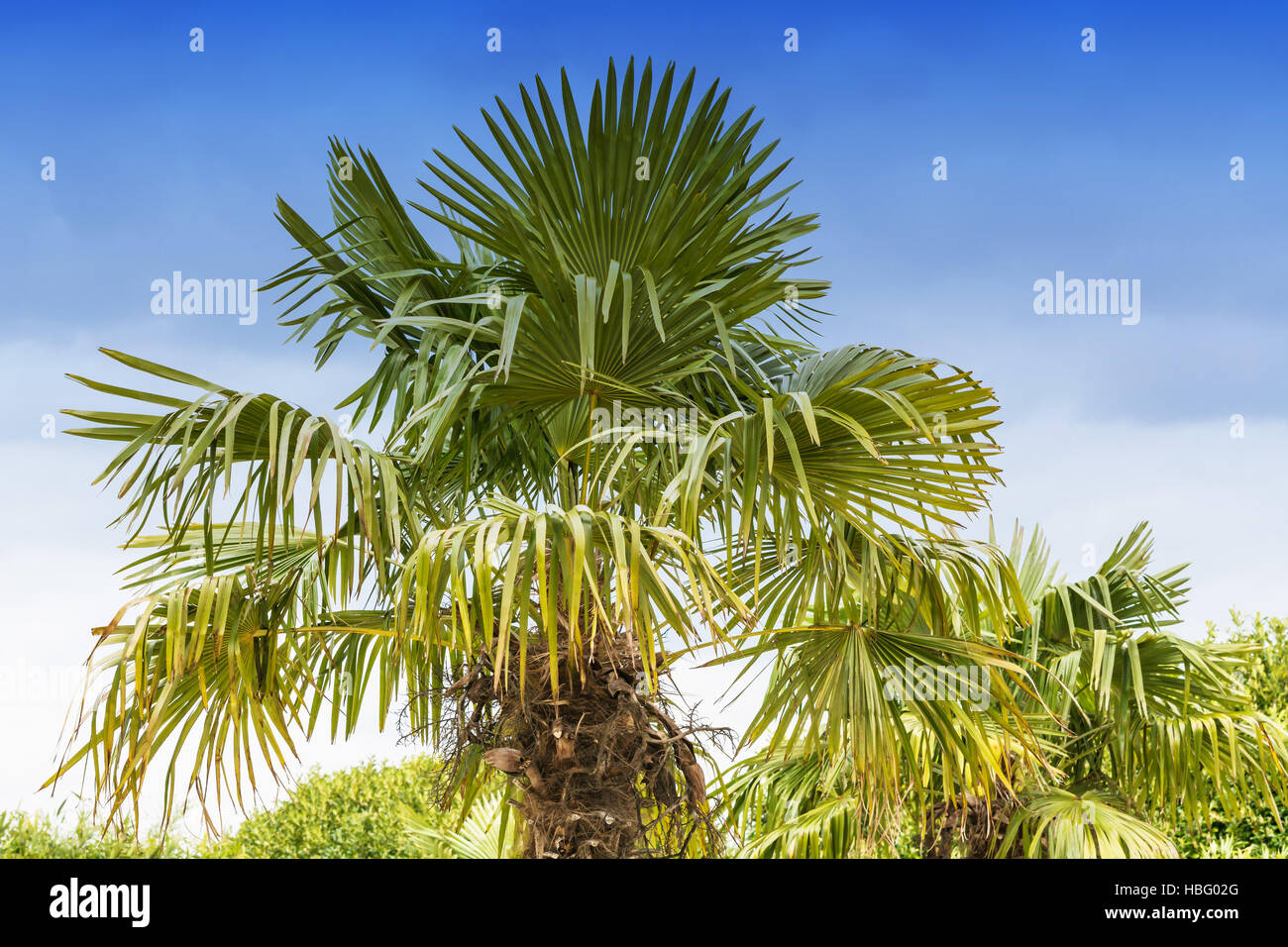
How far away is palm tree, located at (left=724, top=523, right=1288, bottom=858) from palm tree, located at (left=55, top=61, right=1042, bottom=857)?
42.9 inches

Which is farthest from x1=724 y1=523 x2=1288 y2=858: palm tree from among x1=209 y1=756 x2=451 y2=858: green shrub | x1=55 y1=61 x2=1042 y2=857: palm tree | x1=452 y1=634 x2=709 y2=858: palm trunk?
x1=209 y1=756 x2=451 y2=858: green shrub

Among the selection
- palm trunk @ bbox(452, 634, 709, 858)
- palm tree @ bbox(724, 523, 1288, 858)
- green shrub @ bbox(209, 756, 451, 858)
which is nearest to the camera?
palm trunk @ bbox(452, 634, 709, 858)

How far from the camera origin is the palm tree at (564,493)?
298cm

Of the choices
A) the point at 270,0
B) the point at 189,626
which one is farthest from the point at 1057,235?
the point at 189,626

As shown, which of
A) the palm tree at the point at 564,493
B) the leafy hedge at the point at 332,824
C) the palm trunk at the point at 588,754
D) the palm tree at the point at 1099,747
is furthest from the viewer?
the leafy hedge at the point at 332,824

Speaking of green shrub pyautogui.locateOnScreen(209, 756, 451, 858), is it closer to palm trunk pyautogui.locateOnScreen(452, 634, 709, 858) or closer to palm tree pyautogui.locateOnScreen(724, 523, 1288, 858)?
palm tree pyautogui.locateOnScreen(724, 523, 1288, 858)

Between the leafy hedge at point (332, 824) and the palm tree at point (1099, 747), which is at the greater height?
the palm tree at point (1099, 747)

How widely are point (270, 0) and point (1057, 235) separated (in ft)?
28.2

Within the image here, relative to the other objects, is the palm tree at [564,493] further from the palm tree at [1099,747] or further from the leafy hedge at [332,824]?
the leafy hedge at [332,824]

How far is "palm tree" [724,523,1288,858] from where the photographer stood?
15.7 feet

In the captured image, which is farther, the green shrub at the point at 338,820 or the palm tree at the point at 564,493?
the green shrub at the point at 338,820

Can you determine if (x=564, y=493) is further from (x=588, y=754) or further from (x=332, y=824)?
(x=332, y=824)

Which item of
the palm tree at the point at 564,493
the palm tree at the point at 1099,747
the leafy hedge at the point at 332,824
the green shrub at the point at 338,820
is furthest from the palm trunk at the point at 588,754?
the green shrub at the point at 338,820

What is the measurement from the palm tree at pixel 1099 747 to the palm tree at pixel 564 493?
1088mm
